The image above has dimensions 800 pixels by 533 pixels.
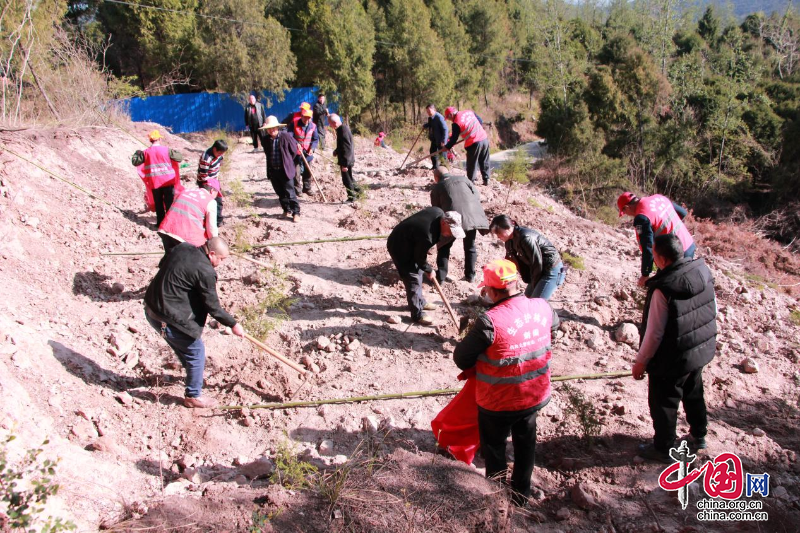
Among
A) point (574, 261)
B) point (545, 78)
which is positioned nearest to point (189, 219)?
point (574, 261)

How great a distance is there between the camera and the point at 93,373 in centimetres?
422

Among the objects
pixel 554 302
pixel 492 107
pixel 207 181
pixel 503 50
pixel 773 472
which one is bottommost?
pixel 773 472

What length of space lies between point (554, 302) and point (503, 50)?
2652 centimetres

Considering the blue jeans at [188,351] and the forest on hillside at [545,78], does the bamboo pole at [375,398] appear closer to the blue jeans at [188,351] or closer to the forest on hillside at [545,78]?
the blue jeans at [188,351]

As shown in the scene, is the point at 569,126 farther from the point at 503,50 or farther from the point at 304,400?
the point at 304,400

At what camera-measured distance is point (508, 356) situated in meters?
2.77

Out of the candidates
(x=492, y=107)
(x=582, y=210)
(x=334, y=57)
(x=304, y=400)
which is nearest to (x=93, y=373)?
(x=304, y=400)

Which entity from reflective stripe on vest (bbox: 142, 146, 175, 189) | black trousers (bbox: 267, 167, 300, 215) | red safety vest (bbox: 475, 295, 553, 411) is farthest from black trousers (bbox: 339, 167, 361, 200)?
red safety vest (bbox: 475, 295, 553, 411)

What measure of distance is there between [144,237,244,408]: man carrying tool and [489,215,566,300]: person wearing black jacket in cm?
221

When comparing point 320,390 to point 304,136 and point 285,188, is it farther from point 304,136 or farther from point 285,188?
point 304,136

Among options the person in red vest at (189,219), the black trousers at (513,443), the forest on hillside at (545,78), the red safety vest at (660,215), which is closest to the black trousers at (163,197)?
the person in red vest at (189,219)

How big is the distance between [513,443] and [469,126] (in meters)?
5.86

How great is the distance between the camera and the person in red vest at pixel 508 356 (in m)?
2.76

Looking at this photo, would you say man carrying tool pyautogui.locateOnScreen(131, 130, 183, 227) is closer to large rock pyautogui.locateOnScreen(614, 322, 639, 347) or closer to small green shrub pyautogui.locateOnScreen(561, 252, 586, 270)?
small green shrub pyautogui.locateOnScreen(561, 252, 586, 270)
